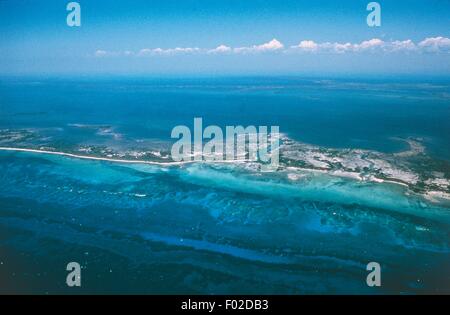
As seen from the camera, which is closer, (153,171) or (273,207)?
(273,207)

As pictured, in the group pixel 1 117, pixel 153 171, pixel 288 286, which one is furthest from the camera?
pixel 1 117

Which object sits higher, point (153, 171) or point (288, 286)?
point (153, 171)
